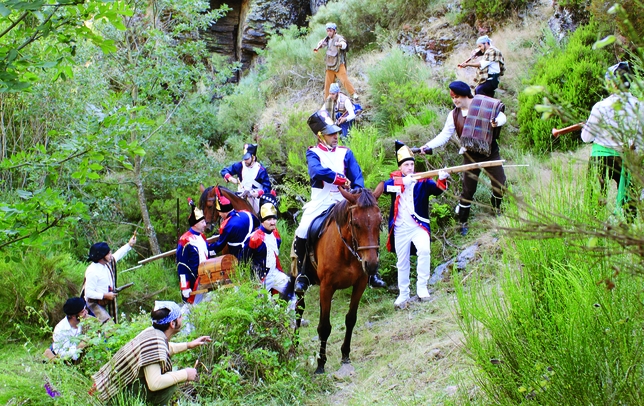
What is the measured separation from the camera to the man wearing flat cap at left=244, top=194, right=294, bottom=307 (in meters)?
8.95

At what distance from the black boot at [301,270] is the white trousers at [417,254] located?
163 cm

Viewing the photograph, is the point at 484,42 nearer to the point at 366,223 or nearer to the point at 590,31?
the point at 590,31

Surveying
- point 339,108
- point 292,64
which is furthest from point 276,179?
point 292,64

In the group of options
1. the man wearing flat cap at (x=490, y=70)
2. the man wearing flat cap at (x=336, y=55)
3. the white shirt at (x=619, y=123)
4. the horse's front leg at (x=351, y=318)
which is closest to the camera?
the white shirt at (x=619, y=123)

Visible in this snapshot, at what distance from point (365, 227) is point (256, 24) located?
70.7ft

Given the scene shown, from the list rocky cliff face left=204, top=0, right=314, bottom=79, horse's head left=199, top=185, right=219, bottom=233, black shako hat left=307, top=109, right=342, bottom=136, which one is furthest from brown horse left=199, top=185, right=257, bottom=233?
rocky cliff face left=204, top=0, right=314, bottom=79

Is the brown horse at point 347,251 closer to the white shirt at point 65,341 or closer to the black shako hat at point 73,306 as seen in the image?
the white shirt at point 65,341

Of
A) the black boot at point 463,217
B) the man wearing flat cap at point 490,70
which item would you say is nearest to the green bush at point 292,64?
the man wearing flat cap at point 490,70

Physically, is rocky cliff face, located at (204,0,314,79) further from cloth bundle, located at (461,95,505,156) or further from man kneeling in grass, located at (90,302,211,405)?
man kneeling in grass, located at (90,302,211,405)

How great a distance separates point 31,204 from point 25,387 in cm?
171

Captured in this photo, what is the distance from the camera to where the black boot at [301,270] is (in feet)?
26.5

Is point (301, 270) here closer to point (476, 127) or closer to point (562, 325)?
point (476, 127)

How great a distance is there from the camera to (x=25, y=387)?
222 inches

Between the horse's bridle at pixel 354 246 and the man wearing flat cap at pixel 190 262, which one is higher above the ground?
the horse's bridle at pixel 354 246
